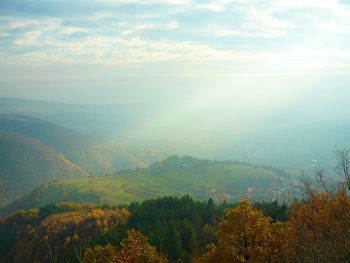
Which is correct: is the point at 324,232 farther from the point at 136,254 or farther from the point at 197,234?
the point at 197,234

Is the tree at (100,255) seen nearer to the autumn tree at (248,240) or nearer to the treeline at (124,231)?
the treeline at (124,231)

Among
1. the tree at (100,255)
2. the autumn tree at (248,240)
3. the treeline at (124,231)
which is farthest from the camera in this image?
the treeline at (124,231)

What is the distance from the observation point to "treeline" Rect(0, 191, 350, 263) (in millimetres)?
37625

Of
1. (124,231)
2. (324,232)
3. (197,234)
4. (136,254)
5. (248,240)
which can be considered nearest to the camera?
(324,232)

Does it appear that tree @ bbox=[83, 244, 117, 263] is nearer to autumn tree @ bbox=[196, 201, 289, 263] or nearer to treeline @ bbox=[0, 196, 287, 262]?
treeline @ bbox=[0, 196, 287, 262]

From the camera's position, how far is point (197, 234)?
96.9 meters

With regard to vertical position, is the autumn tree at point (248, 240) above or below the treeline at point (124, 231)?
above

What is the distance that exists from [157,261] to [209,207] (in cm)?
7969

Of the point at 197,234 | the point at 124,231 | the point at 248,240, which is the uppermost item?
the point at 248,240

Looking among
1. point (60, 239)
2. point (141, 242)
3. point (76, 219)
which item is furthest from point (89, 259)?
point (76, 219)

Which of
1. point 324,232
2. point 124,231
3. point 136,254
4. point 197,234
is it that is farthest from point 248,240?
point 124,231

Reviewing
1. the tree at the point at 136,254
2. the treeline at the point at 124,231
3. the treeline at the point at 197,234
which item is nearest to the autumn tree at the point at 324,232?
the treeline at the point at 197,234

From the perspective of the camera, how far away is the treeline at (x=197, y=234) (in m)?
37.6

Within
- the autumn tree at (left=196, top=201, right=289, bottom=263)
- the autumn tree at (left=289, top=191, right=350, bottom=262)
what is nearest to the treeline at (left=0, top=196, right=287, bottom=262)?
the autumn tree at (left=196, top=201, right=289, bottom=263)
